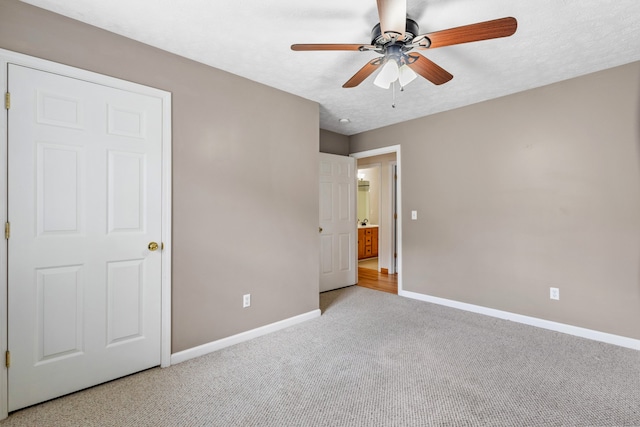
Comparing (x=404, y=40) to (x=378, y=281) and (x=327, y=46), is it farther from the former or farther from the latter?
(x=378, y=281)

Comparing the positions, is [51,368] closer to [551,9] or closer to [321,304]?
[321,304]

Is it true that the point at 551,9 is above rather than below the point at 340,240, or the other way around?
above

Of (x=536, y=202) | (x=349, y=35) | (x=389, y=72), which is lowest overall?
(x=536, y=202)

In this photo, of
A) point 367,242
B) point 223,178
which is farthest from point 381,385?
point 367,242

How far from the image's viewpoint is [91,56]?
203 centimetres

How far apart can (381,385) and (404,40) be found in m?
2.24

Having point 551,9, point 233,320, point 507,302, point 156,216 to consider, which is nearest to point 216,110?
point 156,216

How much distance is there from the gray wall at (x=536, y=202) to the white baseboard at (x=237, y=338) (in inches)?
67.6

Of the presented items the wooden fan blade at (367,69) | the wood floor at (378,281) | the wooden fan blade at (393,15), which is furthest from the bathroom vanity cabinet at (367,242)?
the wooden fan blade at (393,15)

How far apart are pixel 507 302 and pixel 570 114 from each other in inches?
79.7

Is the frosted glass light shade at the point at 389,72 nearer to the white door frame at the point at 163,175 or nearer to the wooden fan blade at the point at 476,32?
the wooden fan blade at the point at 476,32

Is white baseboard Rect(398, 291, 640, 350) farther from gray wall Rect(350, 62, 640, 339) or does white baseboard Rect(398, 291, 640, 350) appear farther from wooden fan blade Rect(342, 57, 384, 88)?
wooden fan blade Rect(342, 57, 384, 88)

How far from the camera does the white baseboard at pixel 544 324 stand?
2656mm

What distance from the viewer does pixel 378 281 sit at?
516 cm
